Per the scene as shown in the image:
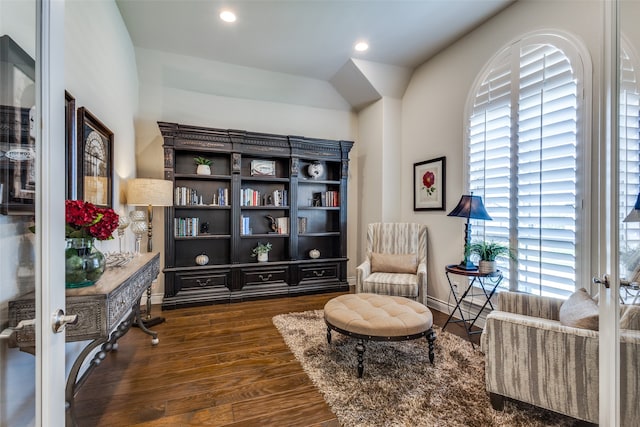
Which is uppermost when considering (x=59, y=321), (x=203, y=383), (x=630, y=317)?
(x=59, y=321)

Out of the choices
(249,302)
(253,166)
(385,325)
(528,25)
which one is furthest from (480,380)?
(253,166)

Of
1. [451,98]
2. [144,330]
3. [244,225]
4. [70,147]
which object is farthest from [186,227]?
[451,98]

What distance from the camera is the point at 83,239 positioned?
59.7 inches

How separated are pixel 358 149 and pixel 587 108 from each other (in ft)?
9.73

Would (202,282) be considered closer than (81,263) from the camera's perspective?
No

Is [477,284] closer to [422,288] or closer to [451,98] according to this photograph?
[422,288]

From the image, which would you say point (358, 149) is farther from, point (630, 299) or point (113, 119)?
point (630, 299)

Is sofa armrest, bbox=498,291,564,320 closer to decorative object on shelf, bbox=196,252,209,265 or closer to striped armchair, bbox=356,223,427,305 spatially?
striped armchair, bbox=356,223,427,305

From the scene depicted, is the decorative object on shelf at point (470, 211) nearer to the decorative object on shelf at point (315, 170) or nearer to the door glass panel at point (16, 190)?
the decorative object on shelf at point (315, 170)

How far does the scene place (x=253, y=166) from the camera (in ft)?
13.8

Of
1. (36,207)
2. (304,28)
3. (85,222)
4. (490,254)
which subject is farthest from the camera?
(304,28)

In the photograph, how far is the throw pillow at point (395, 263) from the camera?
3.50 meters

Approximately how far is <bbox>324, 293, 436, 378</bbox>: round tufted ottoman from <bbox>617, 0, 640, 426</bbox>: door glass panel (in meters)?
1.08

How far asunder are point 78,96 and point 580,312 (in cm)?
354
